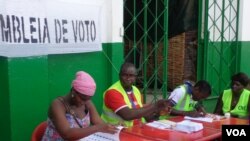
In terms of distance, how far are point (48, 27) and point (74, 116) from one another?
1.30m

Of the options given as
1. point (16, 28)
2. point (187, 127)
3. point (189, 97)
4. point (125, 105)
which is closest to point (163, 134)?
point (187, 127)

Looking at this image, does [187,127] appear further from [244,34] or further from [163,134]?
[244,34]

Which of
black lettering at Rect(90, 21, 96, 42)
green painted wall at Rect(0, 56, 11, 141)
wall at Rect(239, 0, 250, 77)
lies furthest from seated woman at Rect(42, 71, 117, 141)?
wall at Rect(239, 0, 250, 77)

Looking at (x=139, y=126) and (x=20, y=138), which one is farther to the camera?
(x=20, y=138)

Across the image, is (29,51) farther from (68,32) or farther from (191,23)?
(191,23)

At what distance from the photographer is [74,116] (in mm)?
2986

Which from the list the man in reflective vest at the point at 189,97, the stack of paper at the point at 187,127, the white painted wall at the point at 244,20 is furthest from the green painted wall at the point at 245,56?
the stack of paper at the point at 187,127

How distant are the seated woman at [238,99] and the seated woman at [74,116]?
A: 2.12m

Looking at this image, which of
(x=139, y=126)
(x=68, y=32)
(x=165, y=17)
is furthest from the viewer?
(x=165, y=17)

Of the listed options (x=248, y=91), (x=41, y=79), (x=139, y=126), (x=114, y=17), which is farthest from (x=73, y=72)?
(x=248, y=91)

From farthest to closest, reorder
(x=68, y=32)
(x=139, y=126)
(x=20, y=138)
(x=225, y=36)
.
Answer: (x=225, y=36), (x=68, y=32), (x=20, y=138), (x=139, y=126)

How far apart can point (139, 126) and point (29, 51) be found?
1283 mm

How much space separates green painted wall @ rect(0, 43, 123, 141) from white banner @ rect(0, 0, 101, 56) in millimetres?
108

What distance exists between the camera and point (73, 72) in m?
4.36
